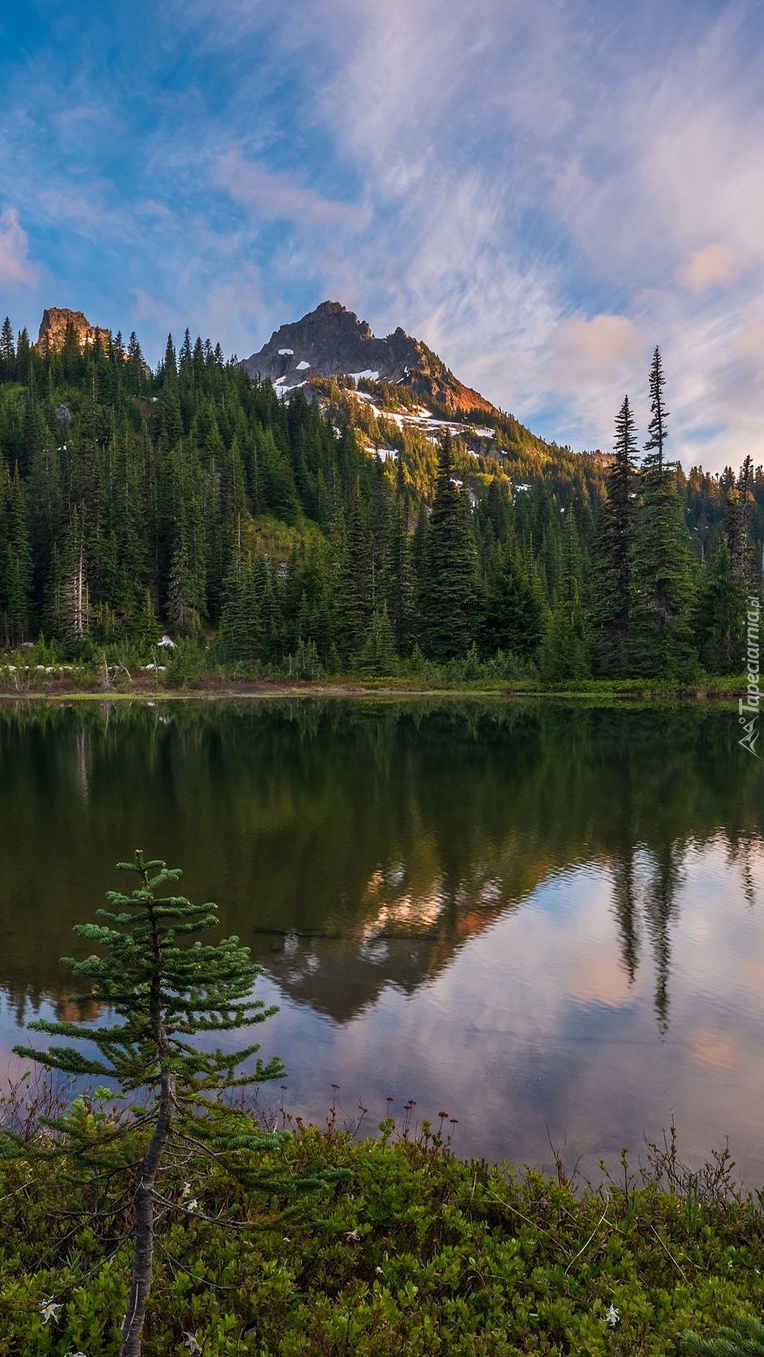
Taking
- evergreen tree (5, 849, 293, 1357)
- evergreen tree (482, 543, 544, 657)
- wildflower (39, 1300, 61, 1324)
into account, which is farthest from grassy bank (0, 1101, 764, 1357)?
evergreen tree (482, 543, 544, 657)

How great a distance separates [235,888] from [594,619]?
55.2m

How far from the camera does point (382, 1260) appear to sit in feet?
18.3

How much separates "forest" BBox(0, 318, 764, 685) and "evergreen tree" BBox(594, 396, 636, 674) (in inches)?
7.1

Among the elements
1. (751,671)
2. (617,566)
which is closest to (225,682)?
(617,566)

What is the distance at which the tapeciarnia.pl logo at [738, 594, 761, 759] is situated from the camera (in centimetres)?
4969

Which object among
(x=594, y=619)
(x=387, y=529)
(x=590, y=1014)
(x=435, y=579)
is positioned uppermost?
(x=387, y=529)

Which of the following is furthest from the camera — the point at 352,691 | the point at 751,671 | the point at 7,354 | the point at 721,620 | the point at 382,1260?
the point at 7,354

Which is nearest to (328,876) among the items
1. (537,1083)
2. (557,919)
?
(557,919)

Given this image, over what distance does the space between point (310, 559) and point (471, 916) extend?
3292 inches

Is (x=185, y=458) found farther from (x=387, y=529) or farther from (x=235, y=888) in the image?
(x=235, y=888)

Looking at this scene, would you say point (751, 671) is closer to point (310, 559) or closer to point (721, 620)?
point (721, 620)

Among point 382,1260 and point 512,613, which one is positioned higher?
point 512,613

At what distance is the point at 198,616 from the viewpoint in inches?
3925

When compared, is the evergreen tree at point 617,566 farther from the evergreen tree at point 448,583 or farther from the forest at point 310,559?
the evergreen tree at point 448,583
